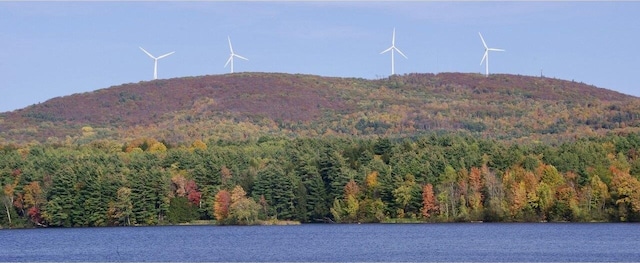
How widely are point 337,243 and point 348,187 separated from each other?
1342 inches

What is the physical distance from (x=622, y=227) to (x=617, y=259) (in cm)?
3326

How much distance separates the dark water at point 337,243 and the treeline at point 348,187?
15.6 ft

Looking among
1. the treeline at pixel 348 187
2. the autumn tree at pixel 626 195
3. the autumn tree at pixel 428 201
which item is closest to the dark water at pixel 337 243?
the autumn tree at pixel 428 201

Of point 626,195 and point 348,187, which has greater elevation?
point 348,187

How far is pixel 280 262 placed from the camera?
229 ft

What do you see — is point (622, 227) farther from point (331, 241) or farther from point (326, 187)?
point (326, 187)

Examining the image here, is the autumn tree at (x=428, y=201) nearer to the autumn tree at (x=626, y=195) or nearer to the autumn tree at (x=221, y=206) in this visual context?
the autumn tree at (x=626, y=195)

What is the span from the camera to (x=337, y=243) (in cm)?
8712

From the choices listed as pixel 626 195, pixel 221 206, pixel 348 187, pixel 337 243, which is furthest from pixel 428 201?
pixel 337 243

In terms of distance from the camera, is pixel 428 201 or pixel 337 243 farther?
pixel 428 201

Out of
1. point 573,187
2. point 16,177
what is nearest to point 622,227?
point 573,187

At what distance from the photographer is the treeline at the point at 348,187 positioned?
114 meters

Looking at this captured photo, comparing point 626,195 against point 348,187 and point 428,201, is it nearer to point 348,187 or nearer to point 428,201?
point 428,201

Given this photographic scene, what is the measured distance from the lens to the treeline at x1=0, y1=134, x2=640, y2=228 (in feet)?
375
